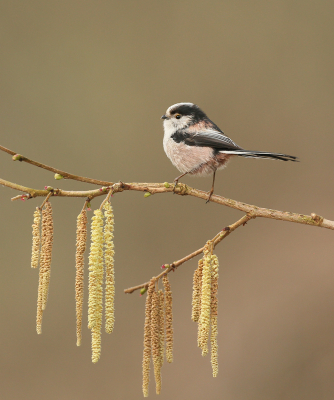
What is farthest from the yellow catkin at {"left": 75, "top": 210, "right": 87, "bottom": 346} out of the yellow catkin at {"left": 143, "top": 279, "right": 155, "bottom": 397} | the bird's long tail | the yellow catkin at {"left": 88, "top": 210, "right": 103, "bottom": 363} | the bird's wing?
the bird's wing

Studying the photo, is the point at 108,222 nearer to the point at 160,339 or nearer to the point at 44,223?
the point at 44,223

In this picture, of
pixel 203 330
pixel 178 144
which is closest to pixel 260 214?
pixel 203 330

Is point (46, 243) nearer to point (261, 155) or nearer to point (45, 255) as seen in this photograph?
point (45, 255)

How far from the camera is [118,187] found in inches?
22.5

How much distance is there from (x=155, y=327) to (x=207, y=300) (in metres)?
0.10

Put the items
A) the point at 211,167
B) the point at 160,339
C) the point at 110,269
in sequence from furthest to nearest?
the point at 211,167 → the point at 160,339 → the point at 110,269

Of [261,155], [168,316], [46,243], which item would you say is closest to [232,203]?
[261,155]

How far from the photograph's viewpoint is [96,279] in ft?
1.70

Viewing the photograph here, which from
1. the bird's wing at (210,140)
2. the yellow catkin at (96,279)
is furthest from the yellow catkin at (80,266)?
the bird's wing at (210,140)

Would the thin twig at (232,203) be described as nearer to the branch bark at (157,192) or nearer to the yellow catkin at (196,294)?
the branch bark at (157,192)

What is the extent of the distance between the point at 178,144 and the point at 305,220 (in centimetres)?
39

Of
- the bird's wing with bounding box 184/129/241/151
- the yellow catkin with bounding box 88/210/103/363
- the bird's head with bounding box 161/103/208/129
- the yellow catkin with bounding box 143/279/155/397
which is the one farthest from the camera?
the bird's head with bounding box 161/103/208/129

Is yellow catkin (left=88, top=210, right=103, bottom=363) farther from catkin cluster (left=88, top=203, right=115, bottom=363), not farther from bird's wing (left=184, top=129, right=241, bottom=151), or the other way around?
bird's wing (left=184, top=129, right=241, bottom=151)

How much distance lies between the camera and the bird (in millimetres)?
917
